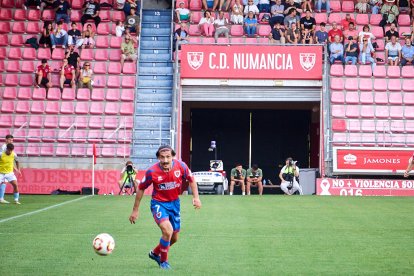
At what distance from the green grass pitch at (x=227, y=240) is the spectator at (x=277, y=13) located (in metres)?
13.4

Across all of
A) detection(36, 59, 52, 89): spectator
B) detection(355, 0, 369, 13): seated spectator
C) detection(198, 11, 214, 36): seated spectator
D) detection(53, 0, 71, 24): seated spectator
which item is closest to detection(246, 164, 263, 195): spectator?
detection(198, 11, 214, 36): seated spectator

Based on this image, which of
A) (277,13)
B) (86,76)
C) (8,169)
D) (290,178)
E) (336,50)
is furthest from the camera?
(277,13)

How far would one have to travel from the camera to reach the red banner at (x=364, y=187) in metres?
29.3

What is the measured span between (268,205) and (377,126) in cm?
1047

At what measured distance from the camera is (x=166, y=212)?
10.6 meters

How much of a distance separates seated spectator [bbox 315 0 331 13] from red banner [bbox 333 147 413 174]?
846 cm

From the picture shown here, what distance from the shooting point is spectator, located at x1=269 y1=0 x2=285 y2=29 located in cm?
3381

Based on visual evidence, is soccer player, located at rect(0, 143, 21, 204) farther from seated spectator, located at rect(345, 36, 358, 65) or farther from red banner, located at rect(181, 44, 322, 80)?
seated spectator, located at rect(345, 36, 358, 65)

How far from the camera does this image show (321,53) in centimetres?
3191

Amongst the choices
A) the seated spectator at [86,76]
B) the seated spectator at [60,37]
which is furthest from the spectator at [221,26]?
the seated spectator at [60,37]

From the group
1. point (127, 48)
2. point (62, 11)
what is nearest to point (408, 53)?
point (127, 48)

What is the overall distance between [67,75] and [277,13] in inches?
356

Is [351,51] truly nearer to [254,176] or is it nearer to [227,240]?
[254,176]

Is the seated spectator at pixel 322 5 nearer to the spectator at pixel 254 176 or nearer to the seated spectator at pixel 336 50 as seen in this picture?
the seated spectator at pixel 336 50
